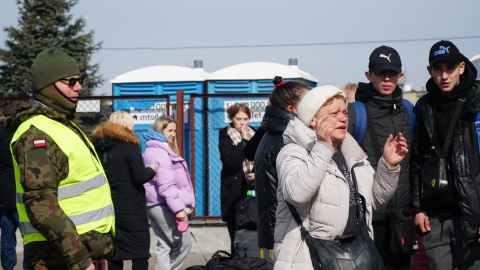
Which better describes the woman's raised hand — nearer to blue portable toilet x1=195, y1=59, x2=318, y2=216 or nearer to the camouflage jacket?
blue portable toilet x1=195, y1=59, x2=318, y2=216

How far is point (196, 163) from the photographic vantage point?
10.1m

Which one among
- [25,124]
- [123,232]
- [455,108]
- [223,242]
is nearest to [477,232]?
[455,108]

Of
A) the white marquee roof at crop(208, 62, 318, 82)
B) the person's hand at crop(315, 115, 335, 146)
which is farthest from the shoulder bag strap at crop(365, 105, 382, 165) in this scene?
the white marquee roof at crop(208, 62, 318, 82)

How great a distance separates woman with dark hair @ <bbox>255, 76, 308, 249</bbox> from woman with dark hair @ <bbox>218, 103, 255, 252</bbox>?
2564 millimetres

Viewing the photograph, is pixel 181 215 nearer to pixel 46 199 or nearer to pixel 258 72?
pixel 46 199

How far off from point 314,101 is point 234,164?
389cm

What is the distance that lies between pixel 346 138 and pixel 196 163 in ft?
21.5

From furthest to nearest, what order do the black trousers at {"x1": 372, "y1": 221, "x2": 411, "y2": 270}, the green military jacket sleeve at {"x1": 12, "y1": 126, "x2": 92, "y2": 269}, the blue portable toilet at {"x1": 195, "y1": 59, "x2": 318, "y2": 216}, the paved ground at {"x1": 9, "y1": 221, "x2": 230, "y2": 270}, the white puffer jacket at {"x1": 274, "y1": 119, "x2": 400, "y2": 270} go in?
the blue portable toilet at {"x1": 195, "y1": 59, "x2": 318, "y2": 216} < the paved ground at {"x1": 9, "y1": 221, "x2": 230, "y2": 270} < the black trousers at {"x1": 372, "y1": 221, "x2": 411, "y2": 270} < the green military jacket sleeve at {"x1": 12, "y1": 126, "x2": 92, "y2": 269} < the white puffer jacket at {"x1": 274, "y1": 119, "x2": 400, "y2": 270}

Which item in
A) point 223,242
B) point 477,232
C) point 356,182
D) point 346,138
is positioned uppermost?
point 346,138

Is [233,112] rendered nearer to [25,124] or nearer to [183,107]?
[183,107]

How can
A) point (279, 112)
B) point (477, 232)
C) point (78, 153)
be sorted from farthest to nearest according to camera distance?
point (279, 112) → point (477, 232) → point (78, 153)

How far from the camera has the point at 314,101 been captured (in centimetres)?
347

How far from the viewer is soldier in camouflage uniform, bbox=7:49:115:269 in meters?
3.35

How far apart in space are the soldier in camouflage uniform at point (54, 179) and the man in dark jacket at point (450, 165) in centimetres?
215
